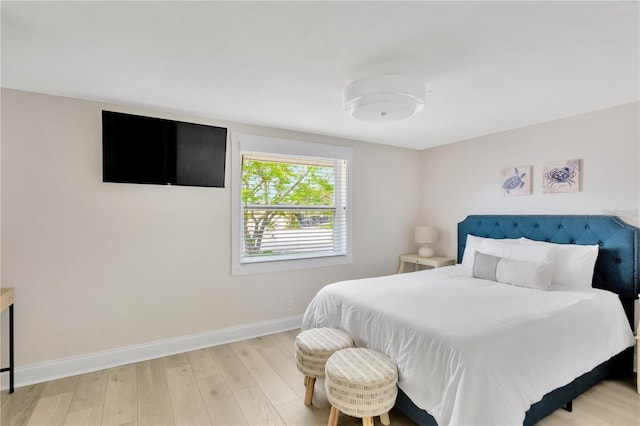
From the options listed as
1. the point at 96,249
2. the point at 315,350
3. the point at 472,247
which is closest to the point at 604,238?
the point at 472,247

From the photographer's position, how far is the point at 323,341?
2131 millimetres

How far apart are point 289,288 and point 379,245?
137 cm

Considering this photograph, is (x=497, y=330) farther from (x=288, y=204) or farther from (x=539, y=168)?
(x=288, y=204)

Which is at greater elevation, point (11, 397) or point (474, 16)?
point (474, 16)

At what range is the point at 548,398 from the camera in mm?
1873

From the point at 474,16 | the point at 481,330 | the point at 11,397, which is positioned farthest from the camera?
the point at 11,397

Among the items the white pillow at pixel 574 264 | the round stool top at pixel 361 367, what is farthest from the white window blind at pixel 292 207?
the white pillow at pixel 574 264

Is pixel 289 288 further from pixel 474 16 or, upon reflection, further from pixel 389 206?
pixel 474 16

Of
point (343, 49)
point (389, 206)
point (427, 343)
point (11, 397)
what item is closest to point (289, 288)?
point (389, 206)

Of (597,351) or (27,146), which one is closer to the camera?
(597,351)

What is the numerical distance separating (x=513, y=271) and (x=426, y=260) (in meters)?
1.36

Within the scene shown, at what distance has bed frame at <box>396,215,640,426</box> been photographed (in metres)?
1.90

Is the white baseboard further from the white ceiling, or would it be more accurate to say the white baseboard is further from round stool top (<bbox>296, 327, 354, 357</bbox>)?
the white ceiling


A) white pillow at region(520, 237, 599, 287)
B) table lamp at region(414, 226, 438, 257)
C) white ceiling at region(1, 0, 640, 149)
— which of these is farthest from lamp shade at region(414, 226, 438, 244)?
white ceiling at region(1, 0, 640, 149)
